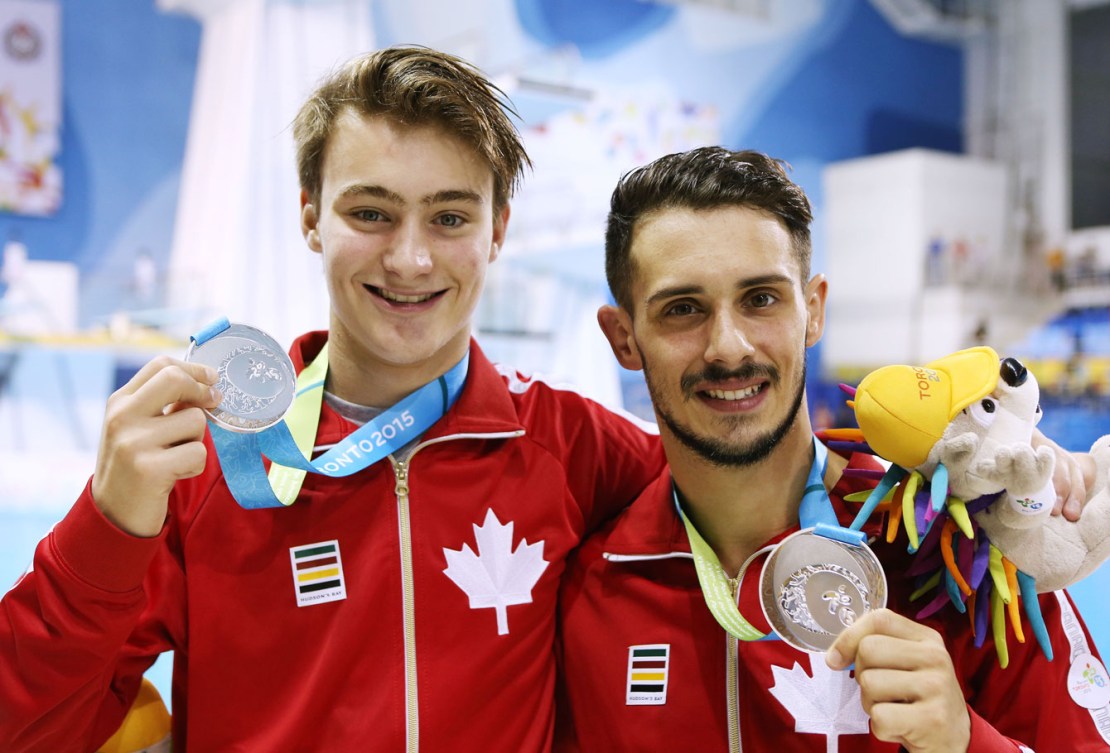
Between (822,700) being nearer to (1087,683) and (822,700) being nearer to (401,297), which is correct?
(1087,683)

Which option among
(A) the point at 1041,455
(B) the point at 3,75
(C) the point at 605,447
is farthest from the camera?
(B) the point at 3,75

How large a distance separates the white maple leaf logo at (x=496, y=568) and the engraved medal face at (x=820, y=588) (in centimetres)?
52

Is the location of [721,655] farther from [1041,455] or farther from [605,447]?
[1041,455]

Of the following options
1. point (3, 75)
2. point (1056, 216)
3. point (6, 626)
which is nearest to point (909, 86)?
point (1056, 216)

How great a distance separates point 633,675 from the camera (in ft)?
5.97

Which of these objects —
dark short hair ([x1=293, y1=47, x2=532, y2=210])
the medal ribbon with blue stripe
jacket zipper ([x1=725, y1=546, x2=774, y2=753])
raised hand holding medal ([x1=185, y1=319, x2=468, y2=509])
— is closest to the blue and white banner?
dark short hair ([x1=293, y1=47, x2=532, y2=210])

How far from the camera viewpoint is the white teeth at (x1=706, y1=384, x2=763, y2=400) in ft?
5.80

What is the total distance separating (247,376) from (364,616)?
1.54ft

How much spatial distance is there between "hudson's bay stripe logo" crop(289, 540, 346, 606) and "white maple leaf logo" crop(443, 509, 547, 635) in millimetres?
188

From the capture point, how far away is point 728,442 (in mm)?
1788

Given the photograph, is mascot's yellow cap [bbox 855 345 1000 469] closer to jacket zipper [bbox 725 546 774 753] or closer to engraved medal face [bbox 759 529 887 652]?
engraved medal face [bbox 759 529 887 652]

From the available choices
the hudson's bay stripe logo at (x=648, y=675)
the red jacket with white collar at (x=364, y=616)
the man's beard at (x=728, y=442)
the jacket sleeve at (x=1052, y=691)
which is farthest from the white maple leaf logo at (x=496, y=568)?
the jacket sleeve at (x=1052, y=691)

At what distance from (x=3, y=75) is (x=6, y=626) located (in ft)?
22.3

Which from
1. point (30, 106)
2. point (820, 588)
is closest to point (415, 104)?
point (820, 588)
